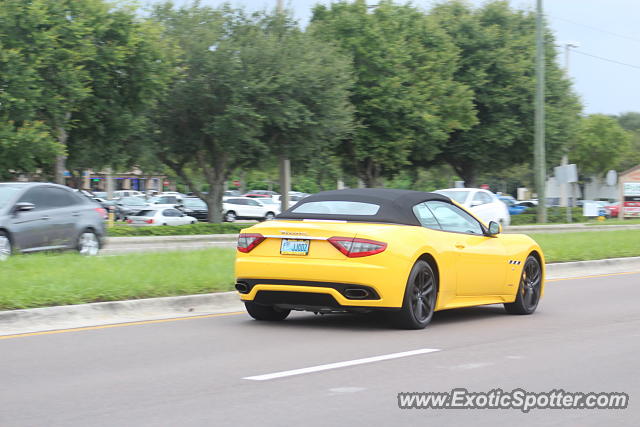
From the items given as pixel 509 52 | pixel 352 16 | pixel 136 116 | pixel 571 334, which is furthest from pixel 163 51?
pixel 571 334

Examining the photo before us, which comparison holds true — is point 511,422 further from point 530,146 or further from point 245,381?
point 530,146

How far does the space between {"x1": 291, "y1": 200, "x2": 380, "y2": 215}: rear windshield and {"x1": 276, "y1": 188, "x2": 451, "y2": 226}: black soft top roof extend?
0.18 ft

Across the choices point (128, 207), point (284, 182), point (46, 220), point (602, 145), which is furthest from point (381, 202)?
point (602, 145)

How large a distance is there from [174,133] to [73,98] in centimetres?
685

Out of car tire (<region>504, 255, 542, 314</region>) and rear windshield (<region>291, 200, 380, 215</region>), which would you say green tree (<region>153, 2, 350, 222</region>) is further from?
rear windshield (<region>291, 200, 380, 215</region>)

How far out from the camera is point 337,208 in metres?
10.3

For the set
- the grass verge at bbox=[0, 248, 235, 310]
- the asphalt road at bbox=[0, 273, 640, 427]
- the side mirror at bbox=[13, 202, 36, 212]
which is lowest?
the asphalt road at bbox=[0, 273, 640, 427]

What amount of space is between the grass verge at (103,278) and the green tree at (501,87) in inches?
1346

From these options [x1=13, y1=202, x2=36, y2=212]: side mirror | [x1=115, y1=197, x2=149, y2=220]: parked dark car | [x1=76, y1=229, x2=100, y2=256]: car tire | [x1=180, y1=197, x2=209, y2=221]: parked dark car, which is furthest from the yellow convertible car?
[x1=115, y1=197, x2=149, y2=220]: parked dark car

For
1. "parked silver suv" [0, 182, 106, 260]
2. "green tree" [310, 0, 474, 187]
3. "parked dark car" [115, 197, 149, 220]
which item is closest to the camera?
"parked silver suv" [0, 182, 106, 260]

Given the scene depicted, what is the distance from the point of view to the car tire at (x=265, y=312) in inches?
412

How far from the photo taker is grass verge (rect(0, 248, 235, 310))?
35.0 ft

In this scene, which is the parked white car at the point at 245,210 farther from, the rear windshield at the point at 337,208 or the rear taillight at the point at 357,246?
the rear taillight at the point at 357,246

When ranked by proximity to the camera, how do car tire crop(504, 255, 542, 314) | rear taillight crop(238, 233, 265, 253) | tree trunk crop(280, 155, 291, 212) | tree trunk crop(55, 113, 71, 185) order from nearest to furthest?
rear taillight crop(238, 233, 265, 253) → car tire crop(504, 255, 542, 314) → tree trunk crop(55, 113, 71, 185) → tree trunk crop(280, 155, 291, 212)
